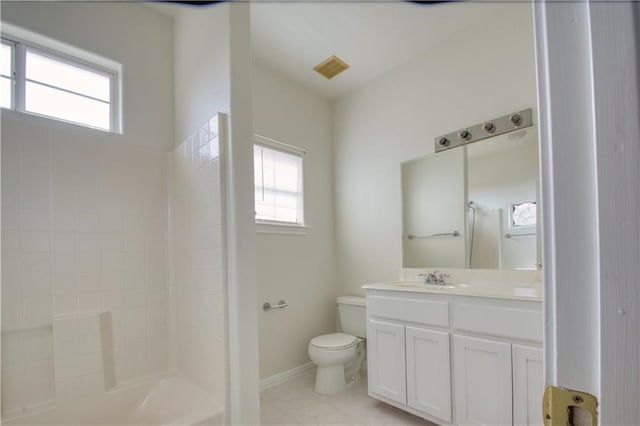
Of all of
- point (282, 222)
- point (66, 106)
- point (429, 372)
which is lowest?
point (429, 372)

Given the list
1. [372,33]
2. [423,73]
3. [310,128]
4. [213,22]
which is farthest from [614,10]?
[310,128]

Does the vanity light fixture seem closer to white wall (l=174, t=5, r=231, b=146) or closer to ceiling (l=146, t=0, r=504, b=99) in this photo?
ceiling (l=146, t=0, r=504, b=99)

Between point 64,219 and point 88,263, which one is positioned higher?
point 64,219

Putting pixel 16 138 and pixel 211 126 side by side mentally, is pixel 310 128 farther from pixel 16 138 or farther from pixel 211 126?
pixel 16 138

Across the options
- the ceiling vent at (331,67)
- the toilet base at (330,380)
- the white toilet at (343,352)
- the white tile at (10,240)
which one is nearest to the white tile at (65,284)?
the white tile at (10,240)

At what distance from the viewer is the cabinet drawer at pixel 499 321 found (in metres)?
1.54

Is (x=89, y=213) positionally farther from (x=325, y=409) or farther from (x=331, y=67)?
(x=331, y=67)

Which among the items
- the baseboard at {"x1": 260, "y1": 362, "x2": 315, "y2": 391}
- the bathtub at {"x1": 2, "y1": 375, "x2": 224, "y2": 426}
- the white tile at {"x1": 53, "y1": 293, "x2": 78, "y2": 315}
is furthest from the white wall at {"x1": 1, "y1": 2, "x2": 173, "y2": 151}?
the baseboard at {"x1": 260, "y1": 362, "x2": 315, "y2": 391}

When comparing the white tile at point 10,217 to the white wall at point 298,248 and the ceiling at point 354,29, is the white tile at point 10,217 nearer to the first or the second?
the white wall at point 298,248

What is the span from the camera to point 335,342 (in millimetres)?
2549

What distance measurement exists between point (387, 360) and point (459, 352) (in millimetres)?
517

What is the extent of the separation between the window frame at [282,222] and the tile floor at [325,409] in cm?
129

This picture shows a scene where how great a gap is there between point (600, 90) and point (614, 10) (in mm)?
84

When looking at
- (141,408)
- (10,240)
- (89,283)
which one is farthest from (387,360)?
(10,240)
